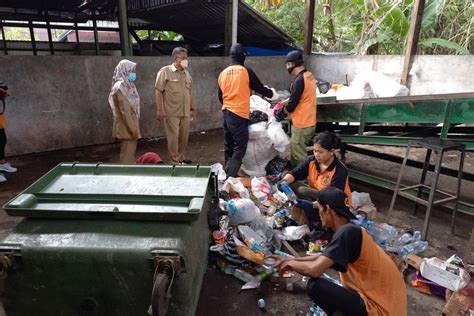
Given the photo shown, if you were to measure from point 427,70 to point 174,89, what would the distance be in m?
4.61

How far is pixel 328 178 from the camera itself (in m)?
3.07

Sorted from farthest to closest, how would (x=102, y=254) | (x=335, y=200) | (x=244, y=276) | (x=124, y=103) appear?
(x=124, y=103) → (x=244, y=276) → (x=335, y=200) → (x=102, y=254)

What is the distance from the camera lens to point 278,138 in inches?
165

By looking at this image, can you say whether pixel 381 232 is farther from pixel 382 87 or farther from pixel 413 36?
pixel 413 36

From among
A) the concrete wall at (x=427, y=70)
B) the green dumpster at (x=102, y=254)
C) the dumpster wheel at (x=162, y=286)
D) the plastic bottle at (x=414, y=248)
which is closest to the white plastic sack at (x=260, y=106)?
the plastic bottle at (x=414, y=248)

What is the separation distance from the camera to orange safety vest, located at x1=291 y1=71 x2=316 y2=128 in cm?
396

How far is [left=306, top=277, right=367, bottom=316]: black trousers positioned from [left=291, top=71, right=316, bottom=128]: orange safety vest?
92.6 inches

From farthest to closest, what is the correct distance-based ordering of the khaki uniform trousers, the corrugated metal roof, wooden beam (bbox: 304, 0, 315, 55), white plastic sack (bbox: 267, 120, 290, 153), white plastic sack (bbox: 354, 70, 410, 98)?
the corrugated metal roof, wooden beam (bbox: 304, 0, 315, 55), white plastic sack (bbox: 354, 70, 410, 98), the khaki uniform trousers, white plastic sack (bbox: 267, 120, 290, 153)

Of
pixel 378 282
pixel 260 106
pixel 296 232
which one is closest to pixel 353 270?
pixel 378 282

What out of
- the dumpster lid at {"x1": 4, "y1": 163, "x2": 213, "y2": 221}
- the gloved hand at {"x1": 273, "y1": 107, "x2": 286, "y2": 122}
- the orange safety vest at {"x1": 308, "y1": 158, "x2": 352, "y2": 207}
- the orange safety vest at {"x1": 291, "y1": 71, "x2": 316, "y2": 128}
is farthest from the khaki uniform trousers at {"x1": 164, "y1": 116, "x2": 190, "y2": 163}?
the dumpster lid at {"x1": 4, "y1": 163, "x2": 213, "y2": 221}

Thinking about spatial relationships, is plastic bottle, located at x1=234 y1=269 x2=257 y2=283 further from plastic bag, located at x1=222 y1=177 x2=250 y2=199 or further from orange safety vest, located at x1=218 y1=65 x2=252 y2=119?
orange safety vest, located at x1=218 y1=65 x2=252 y2=119

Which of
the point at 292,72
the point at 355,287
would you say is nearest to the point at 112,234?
the point at 355,287

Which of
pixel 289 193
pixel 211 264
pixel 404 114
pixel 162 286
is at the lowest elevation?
pixel 211 264

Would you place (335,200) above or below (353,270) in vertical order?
above
